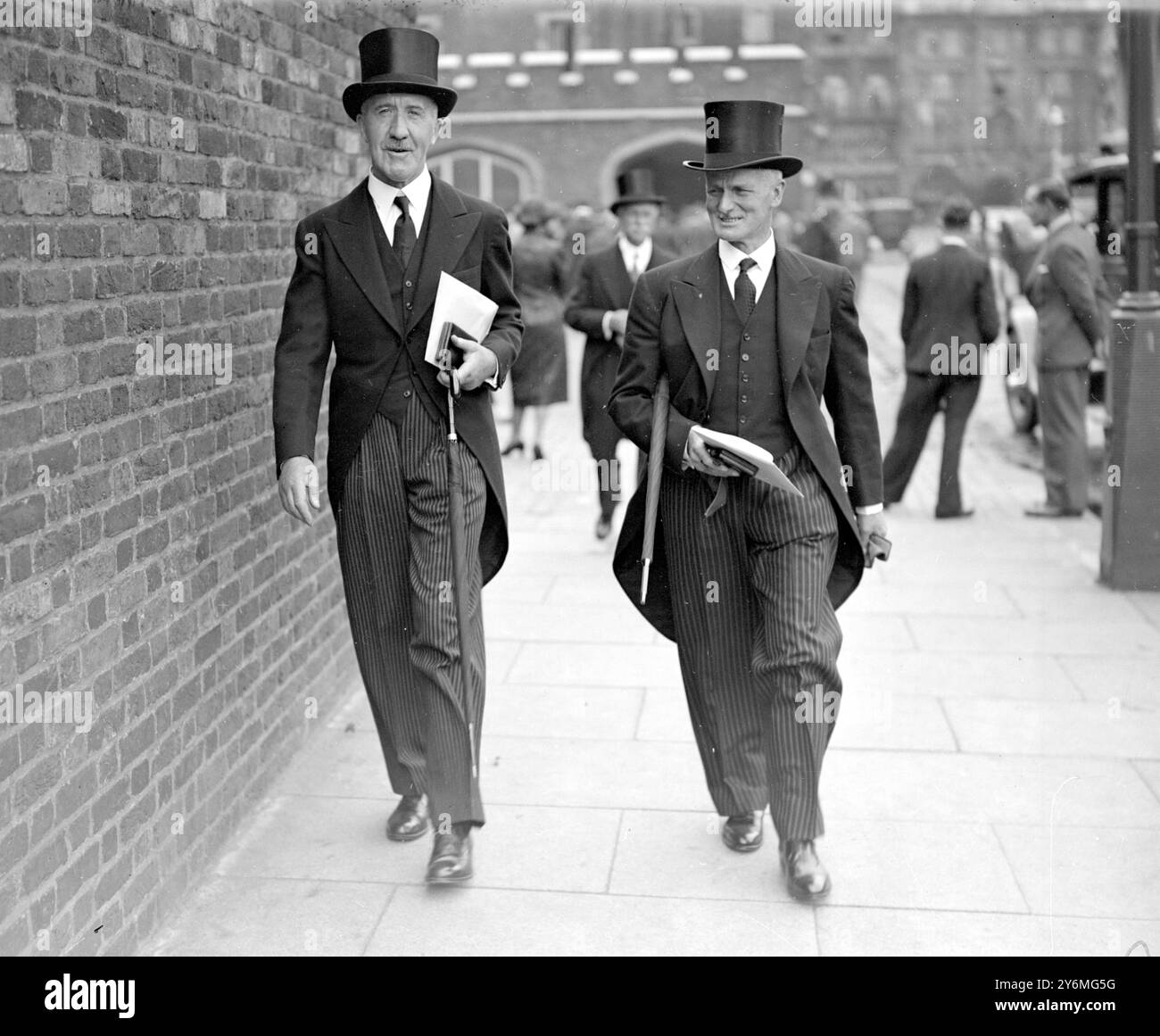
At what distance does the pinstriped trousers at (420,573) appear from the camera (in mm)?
4383

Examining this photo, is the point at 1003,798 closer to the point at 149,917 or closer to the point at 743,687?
the point at 743,687

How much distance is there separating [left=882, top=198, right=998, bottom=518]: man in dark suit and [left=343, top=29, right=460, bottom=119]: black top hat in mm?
6239

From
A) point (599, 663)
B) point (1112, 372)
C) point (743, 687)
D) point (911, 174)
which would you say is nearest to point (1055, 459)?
point (1112, 372)

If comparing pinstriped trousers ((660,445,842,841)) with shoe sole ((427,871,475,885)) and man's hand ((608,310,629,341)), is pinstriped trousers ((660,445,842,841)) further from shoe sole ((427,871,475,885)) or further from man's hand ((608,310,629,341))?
man's hand ((608,310,629,341))

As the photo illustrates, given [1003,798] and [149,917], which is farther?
[1003,798]

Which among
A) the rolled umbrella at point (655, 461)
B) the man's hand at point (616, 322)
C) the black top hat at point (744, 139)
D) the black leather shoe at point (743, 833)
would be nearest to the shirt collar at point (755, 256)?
the black top hat at point (744, 139)

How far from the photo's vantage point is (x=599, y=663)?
6773 mm

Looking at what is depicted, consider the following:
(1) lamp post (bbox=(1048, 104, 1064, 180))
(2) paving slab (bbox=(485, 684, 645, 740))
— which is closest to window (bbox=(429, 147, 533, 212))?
(1) lamp post (bbox=(1048, 104, 1064, 180))

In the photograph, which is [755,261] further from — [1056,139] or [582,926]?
[1056,139]

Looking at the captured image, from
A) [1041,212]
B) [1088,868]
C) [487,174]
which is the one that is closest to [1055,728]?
[1088,868]

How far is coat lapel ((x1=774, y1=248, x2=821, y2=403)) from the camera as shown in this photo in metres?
4.25

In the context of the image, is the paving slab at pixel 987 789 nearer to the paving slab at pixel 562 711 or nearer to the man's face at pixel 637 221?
the paving slab at pixel 562 711
